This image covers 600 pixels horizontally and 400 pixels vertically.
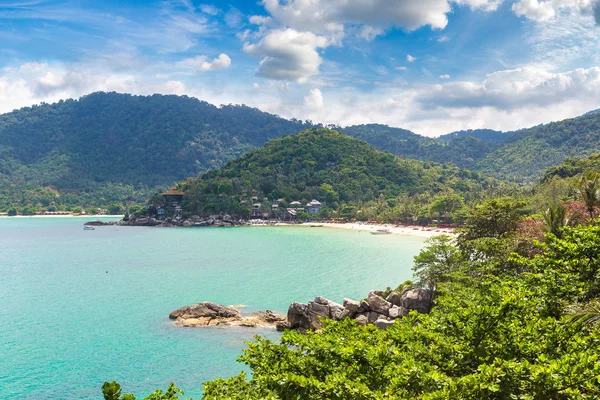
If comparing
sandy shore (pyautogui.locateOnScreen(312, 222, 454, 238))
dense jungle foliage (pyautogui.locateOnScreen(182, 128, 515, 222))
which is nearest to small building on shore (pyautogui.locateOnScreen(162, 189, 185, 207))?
dense jungle foliage (pyautogui.locateOnScreen(182, 128, 515, 222))

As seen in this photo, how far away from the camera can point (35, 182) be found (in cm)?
16725

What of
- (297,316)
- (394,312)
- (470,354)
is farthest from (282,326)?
(470,354)

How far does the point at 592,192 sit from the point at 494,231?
5.38 metres

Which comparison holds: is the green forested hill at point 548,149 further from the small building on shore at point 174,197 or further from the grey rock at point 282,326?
the grey rock at point 282,326

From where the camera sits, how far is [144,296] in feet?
101

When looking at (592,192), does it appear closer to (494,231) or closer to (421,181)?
(494,231)

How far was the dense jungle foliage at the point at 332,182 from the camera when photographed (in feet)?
335

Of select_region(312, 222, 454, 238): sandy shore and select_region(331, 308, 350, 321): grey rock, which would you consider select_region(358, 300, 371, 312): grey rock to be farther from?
select_region(312, 222, 454, 238): sandy shore

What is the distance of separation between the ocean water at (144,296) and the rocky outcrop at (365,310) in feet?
5.14

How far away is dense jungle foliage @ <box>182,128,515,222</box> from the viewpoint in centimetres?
10209

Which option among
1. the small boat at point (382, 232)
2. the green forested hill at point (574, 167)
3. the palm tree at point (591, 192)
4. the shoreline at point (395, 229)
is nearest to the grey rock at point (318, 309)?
the palm tree at point (591, 192)

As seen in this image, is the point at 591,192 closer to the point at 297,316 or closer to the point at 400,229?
the point at 297,316

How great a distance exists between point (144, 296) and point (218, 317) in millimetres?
9578

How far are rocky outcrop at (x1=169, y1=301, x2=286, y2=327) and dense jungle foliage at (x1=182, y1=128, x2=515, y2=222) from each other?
65.9m
